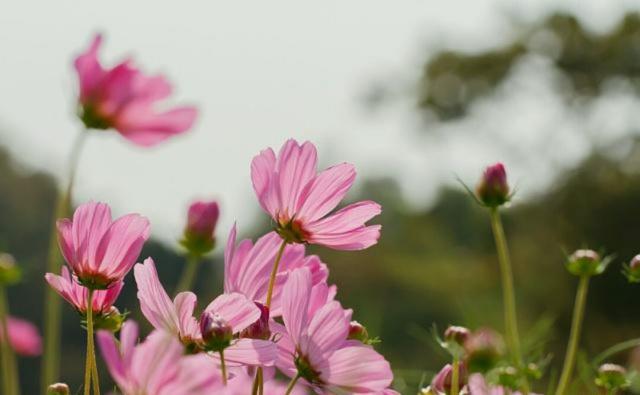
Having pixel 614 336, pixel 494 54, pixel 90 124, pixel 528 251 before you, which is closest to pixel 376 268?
pixel 494 54

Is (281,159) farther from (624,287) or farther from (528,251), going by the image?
(528,251)

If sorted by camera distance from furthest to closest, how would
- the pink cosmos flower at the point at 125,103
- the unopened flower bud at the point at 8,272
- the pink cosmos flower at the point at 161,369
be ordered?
the unopened flower bud at the point at 8,272, the pink cosmos flower at the point at 125,103, the pink cosmos flower at the point at 161,369

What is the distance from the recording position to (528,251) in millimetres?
9578

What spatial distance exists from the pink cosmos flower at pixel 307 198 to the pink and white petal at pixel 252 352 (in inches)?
3.3

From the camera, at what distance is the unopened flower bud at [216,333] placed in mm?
436

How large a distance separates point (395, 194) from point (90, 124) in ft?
67.9

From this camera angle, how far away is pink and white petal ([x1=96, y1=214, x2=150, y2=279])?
1.65ft

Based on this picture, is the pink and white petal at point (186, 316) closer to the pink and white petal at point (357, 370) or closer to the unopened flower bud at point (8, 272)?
the pink and white petal at point (357, 370)

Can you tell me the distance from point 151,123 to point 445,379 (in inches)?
9.7

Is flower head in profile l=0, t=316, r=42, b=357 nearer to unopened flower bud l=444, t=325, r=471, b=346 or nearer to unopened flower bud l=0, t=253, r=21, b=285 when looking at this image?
unopened flower bud l=0, t=253, r=21, b=285

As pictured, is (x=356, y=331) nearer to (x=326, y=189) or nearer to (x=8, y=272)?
(x=326, y=189)

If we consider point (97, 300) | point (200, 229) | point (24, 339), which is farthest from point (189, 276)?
point (24, 339)

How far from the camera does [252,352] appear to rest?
1.50 feet

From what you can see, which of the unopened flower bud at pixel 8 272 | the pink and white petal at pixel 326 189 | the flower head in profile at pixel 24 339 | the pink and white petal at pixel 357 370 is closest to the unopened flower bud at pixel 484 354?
the pink and white petal at pixel 357 370
